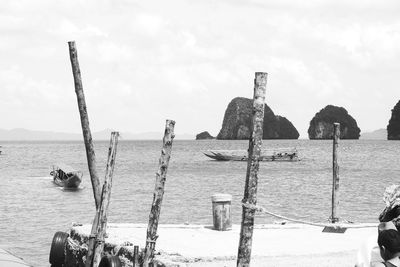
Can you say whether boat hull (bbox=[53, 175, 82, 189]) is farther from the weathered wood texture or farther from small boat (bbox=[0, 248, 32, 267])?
small boat (bbox=[0, 248, 32, 267])

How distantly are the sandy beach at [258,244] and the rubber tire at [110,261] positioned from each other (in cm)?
72

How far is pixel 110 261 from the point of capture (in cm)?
1181

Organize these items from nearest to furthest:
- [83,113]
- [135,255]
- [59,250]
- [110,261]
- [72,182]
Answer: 1. [135,255]
2. [110,261]
3. [83,113]
4. [59,250]
5. [72,182]

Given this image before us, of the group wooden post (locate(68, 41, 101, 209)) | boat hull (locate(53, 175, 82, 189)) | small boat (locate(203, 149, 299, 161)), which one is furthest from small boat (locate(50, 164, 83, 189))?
small boat (locate(203, 149, 299, 161))

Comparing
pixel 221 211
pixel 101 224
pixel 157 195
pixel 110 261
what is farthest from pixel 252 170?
pixel 221 211

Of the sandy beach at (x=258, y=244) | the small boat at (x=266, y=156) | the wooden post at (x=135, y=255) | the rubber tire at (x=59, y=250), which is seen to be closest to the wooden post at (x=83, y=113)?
the sandy beach at (x=258, y=244)

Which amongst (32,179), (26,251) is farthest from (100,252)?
(32,179)

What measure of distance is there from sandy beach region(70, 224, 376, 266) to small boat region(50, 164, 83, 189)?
110ft

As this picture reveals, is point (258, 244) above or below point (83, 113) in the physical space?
below

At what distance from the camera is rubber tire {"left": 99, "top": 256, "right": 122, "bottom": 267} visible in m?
11.8

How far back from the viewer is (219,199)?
14.7 metres

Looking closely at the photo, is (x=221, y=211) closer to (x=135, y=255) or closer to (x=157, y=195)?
(x=157, y=195)

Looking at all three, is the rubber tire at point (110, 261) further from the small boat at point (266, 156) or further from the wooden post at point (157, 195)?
the small boat at point (266, 156)

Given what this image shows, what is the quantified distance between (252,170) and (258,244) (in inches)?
156
